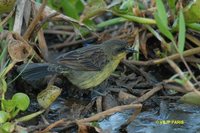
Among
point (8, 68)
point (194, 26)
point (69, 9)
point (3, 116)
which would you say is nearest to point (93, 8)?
point (69, 9)

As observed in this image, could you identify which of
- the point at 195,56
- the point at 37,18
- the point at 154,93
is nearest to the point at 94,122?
the point at 154,93

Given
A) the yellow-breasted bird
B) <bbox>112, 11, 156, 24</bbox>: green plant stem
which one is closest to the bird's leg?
the yellow-breasted bird

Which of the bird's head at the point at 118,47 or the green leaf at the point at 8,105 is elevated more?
the bird's head at the point at 118,47

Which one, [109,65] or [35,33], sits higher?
[35,33]

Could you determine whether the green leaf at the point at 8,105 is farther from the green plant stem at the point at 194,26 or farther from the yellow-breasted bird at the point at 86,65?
the green plant stem at the point at 194,26

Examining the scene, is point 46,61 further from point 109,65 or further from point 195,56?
point 195,56

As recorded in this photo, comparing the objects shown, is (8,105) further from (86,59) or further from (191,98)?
(191,98)

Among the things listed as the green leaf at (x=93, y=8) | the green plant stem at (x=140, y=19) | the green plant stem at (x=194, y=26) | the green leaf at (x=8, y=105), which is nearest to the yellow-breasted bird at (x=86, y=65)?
the green plant stem at (x=140, y=19)
